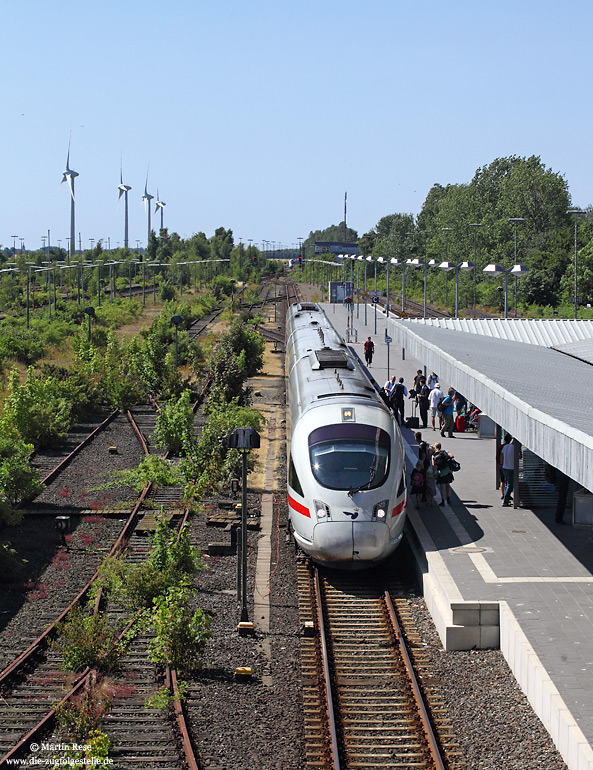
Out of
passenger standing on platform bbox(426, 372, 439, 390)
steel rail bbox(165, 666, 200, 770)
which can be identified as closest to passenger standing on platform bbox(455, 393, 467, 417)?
passenger standing on platform bbox(426, 372, 439, 390)

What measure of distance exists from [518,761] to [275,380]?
100 feet

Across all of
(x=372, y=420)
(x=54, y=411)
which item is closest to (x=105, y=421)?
(x=54, y=411)

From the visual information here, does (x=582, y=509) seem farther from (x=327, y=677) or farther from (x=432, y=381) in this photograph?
(x=432, y=381)

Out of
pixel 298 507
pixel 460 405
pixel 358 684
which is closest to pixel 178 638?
pixel 358 684

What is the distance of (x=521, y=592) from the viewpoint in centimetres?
1378

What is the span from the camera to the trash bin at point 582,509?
1673 cm

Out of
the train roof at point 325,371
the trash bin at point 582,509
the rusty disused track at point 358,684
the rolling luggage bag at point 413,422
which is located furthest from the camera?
the rolling luggage bag at point 413,422

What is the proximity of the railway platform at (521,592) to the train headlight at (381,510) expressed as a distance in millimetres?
1137

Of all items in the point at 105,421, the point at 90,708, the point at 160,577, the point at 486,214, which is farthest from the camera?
the point at 486,214

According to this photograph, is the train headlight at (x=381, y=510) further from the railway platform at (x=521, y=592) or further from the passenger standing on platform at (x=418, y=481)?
the passenger standing on platform at (x=418, y=481)

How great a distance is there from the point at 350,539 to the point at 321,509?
609 mm

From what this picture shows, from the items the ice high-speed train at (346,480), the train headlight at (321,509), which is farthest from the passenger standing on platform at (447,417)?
the train headlight at (321,509)

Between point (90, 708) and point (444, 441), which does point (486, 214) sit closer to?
point (444, 441)

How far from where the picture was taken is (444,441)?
2575 cm
